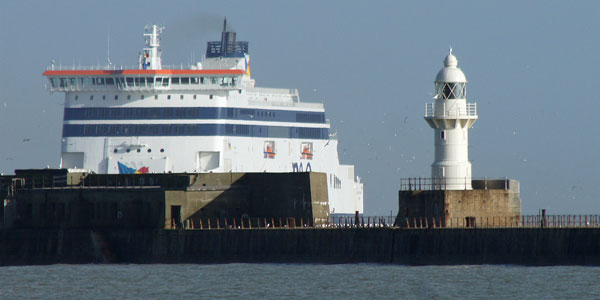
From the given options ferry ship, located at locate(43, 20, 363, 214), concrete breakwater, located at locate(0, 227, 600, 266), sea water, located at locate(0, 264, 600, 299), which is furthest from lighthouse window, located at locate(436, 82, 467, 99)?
ferry ship, located at locate(43, 20, 363, 214)

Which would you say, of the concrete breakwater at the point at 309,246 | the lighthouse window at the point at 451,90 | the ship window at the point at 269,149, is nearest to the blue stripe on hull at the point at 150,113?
the ship window at the point at 269,149

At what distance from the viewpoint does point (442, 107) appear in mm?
64625

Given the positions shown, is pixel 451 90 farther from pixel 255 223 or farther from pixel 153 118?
pixel 153 118

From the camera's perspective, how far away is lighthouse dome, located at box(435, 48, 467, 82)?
6475 centimetres

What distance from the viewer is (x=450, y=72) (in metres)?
64.9

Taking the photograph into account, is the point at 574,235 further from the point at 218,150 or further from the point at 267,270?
the point at 218,150

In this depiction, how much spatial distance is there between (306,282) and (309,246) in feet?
22.8

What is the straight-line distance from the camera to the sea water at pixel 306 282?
5259cm

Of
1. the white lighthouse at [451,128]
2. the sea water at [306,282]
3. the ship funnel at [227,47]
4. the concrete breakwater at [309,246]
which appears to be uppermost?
the ship funnel at [227,47]

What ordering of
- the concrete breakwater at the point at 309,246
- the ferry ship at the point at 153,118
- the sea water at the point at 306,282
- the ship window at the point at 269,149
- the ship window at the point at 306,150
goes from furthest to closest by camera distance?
the ship window at the point at 306,150
the ship window at the point at 269,149
the ferry ship at the point at 153,118
the concrete breakwater at the point at 309,246
the sea water at the point at 306,282

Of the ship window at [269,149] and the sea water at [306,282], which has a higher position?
the ship window at [269,149]

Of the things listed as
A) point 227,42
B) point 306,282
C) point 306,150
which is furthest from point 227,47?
point 306,282

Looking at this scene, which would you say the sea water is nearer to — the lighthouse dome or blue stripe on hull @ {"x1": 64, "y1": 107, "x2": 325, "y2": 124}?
the lighthouse dome

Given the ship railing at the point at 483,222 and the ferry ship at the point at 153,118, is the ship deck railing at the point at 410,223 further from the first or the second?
the ferry ship at the point at 153,118
